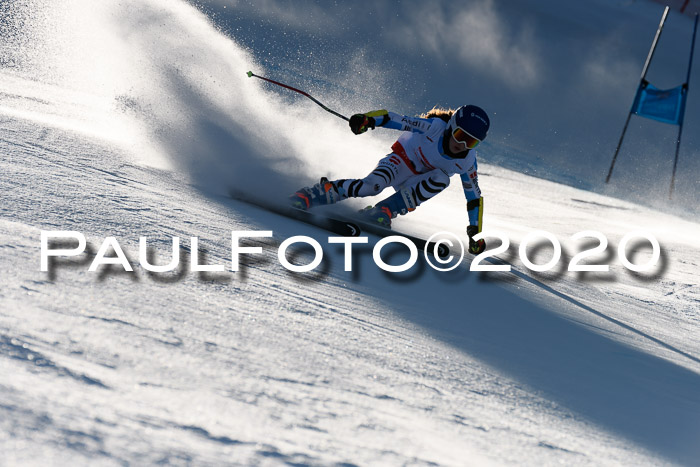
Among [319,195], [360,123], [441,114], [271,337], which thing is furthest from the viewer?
[441,114]

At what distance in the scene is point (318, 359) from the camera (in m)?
2.15

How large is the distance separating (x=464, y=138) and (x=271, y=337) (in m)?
2.80

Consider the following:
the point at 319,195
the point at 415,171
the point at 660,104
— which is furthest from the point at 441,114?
the point at 660,104

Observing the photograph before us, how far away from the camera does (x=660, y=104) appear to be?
1216 centimetres

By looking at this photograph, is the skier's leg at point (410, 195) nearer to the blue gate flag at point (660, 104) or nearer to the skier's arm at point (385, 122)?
the skier's arm at point (385, 122)

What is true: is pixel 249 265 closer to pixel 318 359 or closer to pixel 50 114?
pixel 318 359

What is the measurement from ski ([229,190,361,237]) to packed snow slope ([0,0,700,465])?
138 mm

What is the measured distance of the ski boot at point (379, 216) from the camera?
16.4 feet

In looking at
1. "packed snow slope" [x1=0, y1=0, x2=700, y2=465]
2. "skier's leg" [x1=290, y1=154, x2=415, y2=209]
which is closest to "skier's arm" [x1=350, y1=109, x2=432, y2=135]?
"skier's leg" [x1=290, y1=154, x2=415, y2=209]

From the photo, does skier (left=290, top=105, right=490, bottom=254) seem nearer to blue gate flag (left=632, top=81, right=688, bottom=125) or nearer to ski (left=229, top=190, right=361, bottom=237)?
ski (left=229, top=190, right=361, bottom=237)

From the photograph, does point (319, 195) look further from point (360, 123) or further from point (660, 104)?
point (660, 104)

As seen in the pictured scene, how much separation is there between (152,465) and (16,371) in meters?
0.48

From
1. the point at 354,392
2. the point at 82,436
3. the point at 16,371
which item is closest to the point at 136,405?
the point at 82,436

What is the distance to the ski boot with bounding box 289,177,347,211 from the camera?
4.92 m
